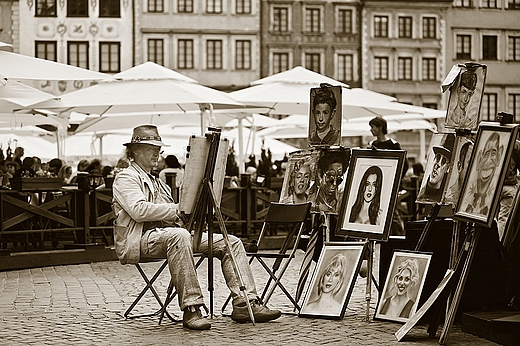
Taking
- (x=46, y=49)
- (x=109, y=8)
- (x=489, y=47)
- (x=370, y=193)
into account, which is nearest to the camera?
(x=370, y=193)

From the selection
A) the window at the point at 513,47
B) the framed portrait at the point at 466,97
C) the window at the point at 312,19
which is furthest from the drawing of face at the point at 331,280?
the window at the point at 513,47

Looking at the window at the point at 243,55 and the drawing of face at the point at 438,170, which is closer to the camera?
the drawing of face at the point at 438,170

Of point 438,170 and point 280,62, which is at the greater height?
point 280,62

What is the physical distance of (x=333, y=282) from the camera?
8852 mm

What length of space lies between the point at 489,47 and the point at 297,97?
42472 millimetres

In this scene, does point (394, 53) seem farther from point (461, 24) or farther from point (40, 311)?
point (40, 311)

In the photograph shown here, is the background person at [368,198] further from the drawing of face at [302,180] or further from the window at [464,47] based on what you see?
the window at [464,47]

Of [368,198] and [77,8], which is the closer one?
[368,198]

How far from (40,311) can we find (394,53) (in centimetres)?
4901

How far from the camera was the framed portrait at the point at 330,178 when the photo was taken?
965cm

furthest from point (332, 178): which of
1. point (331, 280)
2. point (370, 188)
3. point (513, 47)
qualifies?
point (513, 47)

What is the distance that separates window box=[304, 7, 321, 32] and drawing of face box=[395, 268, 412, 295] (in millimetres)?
48511

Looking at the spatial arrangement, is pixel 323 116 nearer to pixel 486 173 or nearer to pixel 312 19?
pixel 486 173

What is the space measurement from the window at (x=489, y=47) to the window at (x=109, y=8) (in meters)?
21.0
